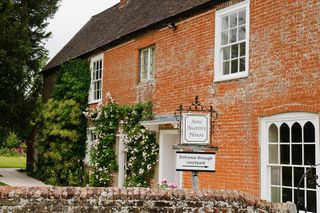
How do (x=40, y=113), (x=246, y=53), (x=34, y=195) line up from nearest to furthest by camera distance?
(x=34, y=195)
(x=246, y=53)
(x=40, y=113)

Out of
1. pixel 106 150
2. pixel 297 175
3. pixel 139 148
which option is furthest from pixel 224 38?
pixel 106 150

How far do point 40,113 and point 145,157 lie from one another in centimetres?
854

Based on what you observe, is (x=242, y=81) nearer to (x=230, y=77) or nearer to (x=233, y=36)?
(x=230, y=77)

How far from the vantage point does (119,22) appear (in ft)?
67.1

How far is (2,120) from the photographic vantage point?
69.4 feet

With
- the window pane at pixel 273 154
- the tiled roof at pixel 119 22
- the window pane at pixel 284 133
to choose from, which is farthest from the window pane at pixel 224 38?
the window pane at pixel 273 154

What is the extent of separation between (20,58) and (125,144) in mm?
7293

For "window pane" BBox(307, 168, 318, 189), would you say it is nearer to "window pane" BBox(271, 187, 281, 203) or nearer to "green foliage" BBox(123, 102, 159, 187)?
"window pane" BBox(271, 187, 281, 203)

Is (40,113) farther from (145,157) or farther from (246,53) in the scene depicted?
(246,53)

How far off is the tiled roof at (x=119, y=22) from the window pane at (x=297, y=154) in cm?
467

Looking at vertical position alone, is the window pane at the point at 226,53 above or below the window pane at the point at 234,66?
above

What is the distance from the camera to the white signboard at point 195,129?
786 centimetres

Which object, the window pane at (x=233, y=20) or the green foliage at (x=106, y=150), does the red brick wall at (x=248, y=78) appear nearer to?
the window pane at (x=233, y=20)

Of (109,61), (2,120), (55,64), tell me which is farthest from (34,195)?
(55,64)
